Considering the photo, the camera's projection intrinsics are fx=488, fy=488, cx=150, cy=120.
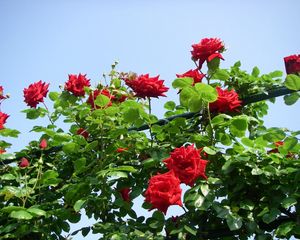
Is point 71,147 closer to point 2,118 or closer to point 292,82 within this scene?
point 2,118

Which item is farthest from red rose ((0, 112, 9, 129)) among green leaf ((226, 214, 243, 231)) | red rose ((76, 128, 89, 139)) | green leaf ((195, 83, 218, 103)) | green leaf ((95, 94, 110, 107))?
green leaf ((226, 214, 243, 231))

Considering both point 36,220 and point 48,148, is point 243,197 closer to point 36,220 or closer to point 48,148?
point 36,220

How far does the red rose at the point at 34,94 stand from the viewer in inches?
127

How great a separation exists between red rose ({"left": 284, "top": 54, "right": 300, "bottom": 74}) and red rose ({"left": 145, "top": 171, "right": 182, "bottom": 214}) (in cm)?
113

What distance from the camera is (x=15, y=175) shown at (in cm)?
308

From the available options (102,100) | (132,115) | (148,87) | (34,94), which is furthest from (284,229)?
(34,94)

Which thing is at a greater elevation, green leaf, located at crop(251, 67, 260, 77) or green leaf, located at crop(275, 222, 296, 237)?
green leaf, located at crop(251, 67, 260, 77)

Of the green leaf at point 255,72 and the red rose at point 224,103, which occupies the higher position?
the green leaf at point 255,72

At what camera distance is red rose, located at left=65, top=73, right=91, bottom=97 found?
10.5 feet

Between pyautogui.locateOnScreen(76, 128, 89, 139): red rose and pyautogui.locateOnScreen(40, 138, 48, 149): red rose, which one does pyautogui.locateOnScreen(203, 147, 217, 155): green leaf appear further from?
pyautogui.locateOnScreen(40, 138, 48, 149): red rose

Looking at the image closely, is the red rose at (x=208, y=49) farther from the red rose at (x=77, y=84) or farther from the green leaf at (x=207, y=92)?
the red rose at (x=77, y=84)

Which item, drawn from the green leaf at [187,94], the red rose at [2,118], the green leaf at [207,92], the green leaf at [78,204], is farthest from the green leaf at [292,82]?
the red rose at [2,118]

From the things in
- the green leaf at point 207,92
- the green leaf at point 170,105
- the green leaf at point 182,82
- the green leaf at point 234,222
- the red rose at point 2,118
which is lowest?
the green leaf at point 234,222

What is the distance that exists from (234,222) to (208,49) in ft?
3.26
